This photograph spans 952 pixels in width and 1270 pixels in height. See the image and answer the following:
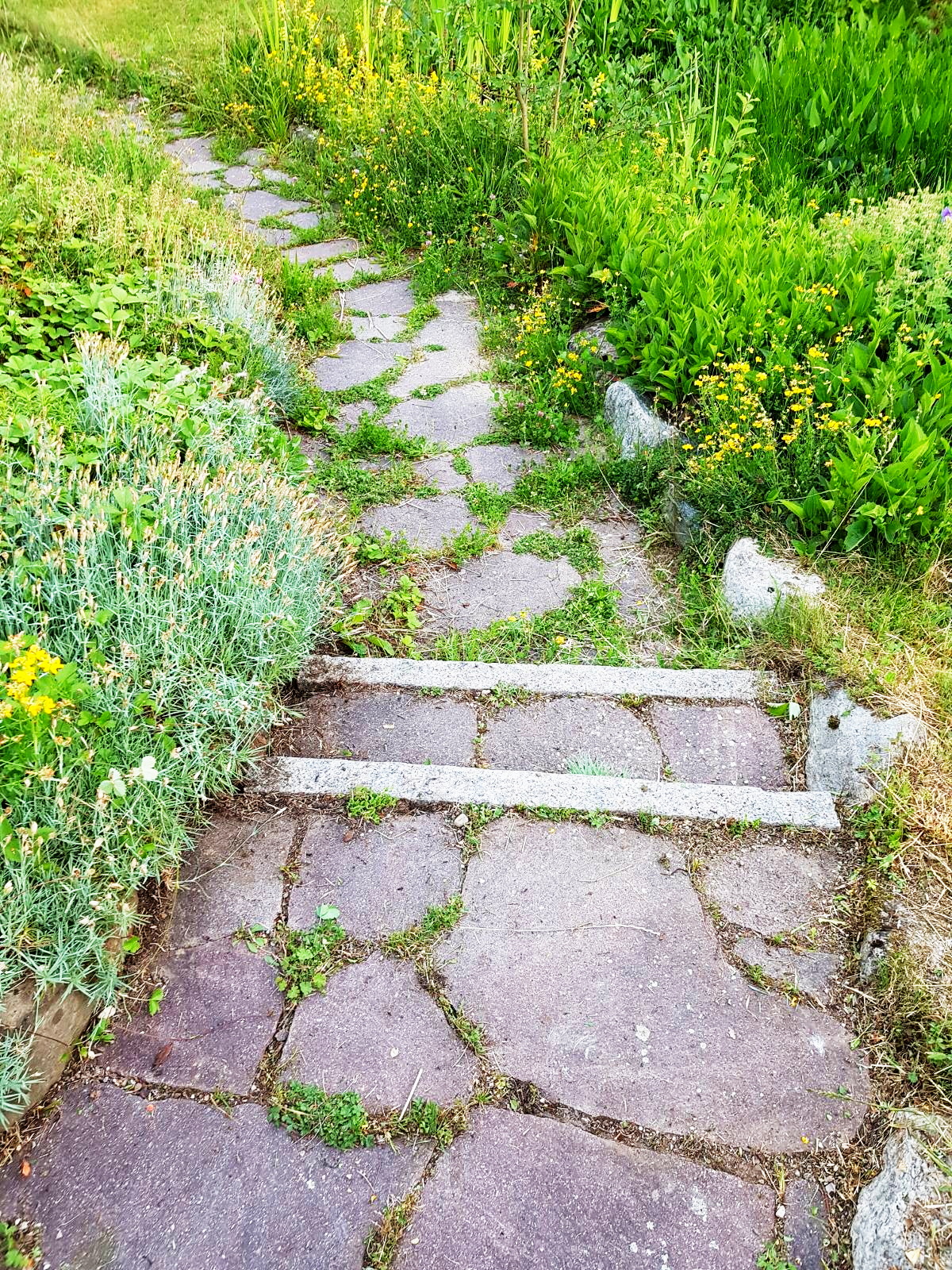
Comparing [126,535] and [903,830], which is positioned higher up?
[126,535]

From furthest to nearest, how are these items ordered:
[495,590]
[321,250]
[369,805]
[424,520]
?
[321,250]
[424,520]
[495,590]
[369,805]

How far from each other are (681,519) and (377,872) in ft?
7.14

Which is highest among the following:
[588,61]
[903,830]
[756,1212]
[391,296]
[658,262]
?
[588,61]

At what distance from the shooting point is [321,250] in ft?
21.1

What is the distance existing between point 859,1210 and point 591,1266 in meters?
0.53

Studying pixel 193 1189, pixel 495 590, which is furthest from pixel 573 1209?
pixel 495 590

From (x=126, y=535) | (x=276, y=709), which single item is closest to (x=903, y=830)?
(x=276, y=709)

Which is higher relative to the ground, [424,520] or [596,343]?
[596,343]

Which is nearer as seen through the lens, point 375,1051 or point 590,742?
point 375,1051

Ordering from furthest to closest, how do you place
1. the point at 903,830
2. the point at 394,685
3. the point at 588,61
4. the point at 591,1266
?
1. the point at 588,61
2. the point at 394,685
3. the point at 903,830
4. the point at 591,1266

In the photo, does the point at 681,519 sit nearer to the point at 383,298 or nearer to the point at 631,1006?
the point at 631,1006

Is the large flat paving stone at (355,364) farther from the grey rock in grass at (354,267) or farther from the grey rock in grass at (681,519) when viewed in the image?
the grey rock in grass at (681,519)

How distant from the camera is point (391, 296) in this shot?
593 centimetres

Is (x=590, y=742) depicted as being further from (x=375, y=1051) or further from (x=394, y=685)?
(x=375, y=1051)
